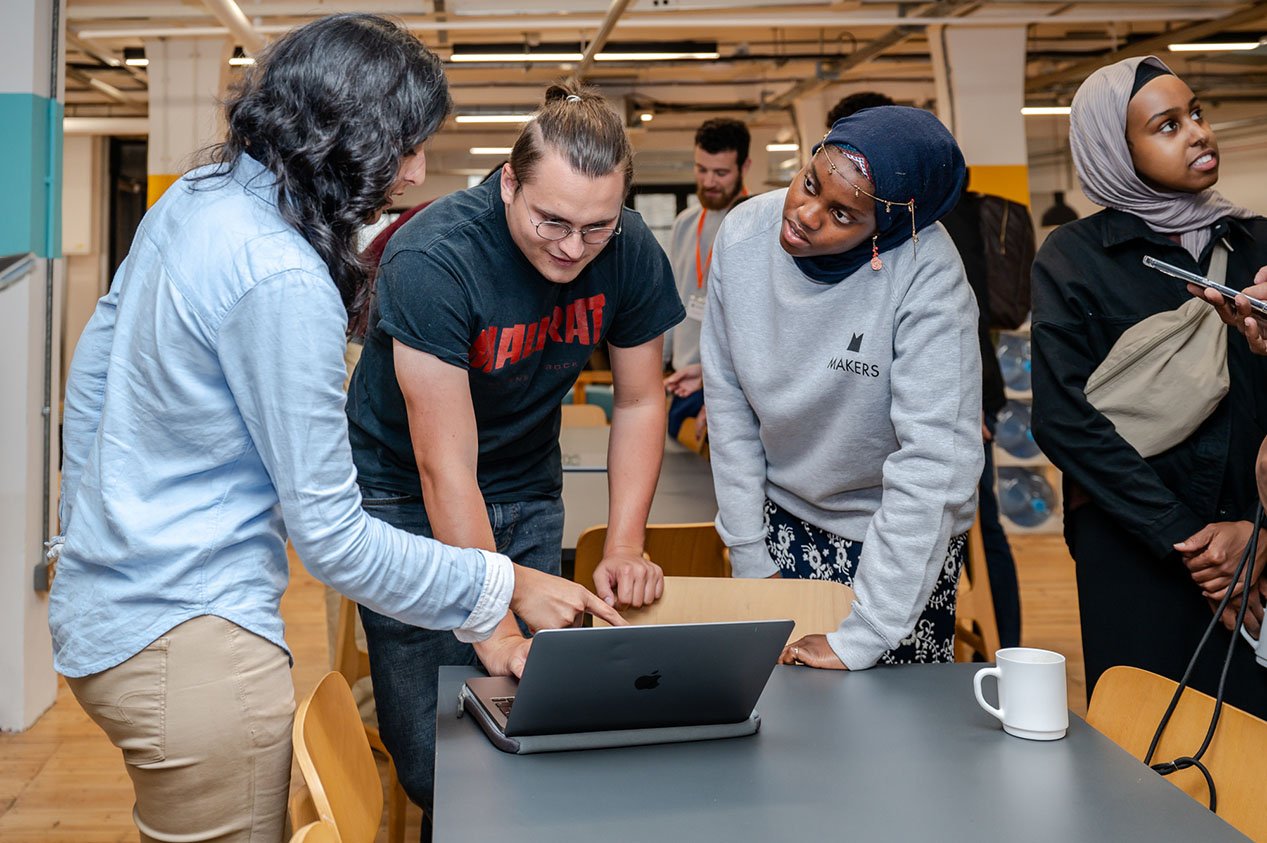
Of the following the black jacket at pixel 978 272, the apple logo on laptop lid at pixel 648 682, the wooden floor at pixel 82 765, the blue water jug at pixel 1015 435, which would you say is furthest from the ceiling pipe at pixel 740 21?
the apple logo on laptop lid at pixel 648 682

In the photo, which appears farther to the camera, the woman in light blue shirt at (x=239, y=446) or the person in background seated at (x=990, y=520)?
the person in background seated at (x=990, y=520)

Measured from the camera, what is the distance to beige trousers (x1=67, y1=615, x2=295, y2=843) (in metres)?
1.33

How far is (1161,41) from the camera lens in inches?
301

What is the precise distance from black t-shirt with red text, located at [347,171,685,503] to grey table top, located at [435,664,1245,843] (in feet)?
1.76

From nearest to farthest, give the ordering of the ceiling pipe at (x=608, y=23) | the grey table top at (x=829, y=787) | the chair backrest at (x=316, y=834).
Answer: the chair backrest at (x=316, y=834), the grey table top at (x=829, y=787), the ceiling pipe at (x=608, y=23)

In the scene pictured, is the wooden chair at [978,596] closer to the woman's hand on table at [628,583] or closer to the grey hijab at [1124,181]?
the grey hijab at [1124,181]

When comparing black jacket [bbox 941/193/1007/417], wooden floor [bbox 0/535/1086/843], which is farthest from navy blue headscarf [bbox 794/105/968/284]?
wooden floor [bbox 0/535/1086/843]

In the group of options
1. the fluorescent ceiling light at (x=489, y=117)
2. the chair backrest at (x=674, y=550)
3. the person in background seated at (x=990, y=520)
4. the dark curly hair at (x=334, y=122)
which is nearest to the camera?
the dark curly hair at (x=334, y=122)

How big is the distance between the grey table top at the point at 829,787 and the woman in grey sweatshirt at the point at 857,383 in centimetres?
29

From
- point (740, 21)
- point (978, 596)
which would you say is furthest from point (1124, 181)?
point (740, 21)

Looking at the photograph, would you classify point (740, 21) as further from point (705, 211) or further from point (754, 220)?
point (754, 220)

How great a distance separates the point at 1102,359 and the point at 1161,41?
21.4 feet

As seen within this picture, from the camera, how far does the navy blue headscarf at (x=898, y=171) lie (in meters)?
1.79

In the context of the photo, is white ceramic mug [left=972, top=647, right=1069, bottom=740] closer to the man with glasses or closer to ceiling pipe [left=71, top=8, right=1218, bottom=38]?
the man with glasses
